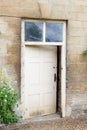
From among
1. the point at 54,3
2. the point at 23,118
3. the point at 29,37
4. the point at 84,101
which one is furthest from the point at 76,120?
the point at 54,3

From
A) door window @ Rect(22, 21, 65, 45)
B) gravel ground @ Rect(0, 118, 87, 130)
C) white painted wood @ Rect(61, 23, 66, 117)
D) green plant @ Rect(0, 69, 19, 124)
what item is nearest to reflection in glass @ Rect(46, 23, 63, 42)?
door window @ Rect(22, 21, 65, 45)

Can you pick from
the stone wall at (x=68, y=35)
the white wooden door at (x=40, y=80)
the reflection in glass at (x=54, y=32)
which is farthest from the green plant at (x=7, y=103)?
the reflection in glass at (x=54, y=32)

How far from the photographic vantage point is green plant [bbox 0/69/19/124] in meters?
8.52

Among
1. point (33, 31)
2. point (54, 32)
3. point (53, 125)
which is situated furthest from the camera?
point (54, 32)

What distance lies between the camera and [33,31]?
31.7 feet

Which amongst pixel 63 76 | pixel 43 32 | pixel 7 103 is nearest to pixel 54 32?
pixel 43 32

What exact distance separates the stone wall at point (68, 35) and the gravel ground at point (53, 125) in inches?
23.3

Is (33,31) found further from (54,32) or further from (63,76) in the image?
(63,76)

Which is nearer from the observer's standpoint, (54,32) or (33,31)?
(33,31)

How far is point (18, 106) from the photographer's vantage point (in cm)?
939

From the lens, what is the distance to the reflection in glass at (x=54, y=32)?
9836 mm

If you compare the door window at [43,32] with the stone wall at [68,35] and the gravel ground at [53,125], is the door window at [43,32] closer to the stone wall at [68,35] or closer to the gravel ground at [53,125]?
the stone wall at [68,35]

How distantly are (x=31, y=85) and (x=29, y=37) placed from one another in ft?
4.28

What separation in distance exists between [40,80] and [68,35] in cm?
145
